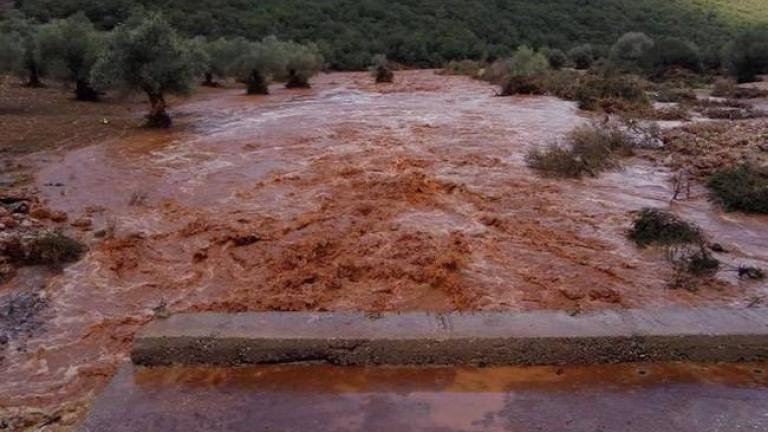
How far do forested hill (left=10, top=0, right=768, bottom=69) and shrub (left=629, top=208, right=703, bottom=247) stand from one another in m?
41.9

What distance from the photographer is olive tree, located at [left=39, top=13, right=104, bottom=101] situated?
26.6 m

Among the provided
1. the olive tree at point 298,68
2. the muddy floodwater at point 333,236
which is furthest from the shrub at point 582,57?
the muddy floodwater at point 333,236

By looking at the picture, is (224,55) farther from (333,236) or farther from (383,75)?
(333,236)

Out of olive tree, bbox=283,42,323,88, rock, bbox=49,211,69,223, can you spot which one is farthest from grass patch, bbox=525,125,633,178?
olive tree, bbox=283,42,323,88

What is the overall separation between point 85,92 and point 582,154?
2144 cm

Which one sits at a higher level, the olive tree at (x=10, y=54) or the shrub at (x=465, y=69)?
the olive tree at (x=10, y=54)

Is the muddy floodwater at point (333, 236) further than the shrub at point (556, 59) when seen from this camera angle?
No

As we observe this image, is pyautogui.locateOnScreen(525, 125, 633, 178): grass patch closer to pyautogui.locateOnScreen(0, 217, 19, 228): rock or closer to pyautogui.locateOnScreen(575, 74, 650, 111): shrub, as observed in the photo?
pyautogui.locateOnScreen(575, 74, 650, 111): shrub

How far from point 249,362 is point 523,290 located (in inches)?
145

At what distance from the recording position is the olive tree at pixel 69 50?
26609 millimetres

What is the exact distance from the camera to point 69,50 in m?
26.6

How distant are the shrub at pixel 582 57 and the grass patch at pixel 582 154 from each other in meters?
32.1

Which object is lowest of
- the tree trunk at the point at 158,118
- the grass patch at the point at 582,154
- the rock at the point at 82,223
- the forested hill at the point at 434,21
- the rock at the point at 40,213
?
the rock at the point at 82,223

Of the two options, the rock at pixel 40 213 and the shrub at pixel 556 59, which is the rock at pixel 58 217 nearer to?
the rock at pixel 40 213
